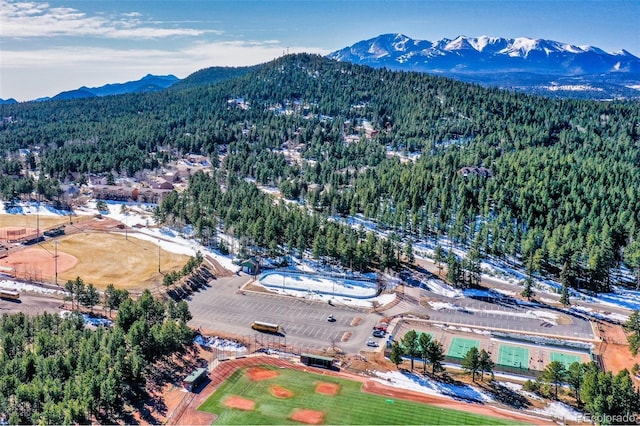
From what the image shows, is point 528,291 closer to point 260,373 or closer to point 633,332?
point 633,332

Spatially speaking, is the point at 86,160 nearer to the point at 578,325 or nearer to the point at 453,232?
the point at 453,232

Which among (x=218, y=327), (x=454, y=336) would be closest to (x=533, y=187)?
(x=454, y=336)

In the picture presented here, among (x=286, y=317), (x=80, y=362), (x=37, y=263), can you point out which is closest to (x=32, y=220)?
(x=37, y=263)

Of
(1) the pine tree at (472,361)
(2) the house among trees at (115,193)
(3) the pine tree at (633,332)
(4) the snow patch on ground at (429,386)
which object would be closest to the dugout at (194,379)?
(4) the snow patch on ground at (429,386)

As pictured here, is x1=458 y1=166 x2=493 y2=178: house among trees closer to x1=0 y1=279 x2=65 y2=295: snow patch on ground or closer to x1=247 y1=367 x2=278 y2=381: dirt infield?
x1=247 y1=367 x2=278 y2=381: dirt infield

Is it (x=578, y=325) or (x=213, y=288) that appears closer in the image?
(x=578, y=325)

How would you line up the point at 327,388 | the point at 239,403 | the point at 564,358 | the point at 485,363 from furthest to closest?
the point at 564,358
the point at 485,363
the point at 327,388
the point at 239,403
